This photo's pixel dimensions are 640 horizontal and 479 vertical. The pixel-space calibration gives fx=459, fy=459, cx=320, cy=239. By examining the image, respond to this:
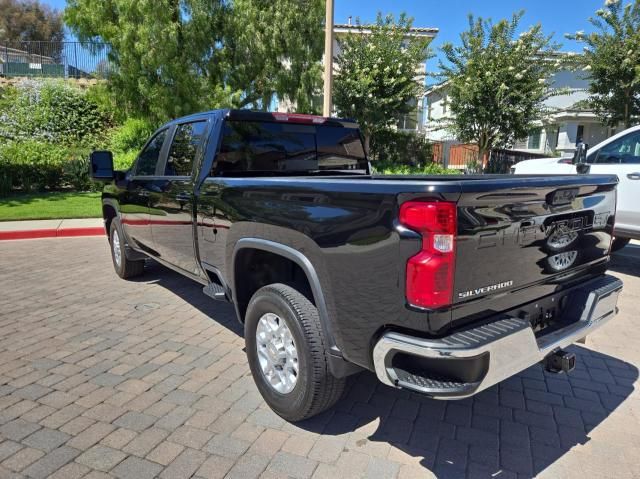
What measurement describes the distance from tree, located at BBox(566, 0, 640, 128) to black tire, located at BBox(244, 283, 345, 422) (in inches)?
560

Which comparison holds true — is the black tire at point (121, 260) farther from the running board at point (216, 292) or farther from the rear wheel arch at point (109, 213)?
the running board at point (216, 292)

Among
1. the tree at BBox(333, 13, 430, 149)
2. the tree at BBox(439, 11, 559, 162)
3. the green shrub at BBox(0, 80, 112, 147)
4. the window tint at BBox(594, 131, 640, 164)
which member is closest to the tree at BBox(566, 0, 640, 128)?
the tree at BBox(439, 11, 559, 162)

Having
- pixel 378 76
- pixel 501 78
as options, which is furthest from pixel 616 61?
pixel 378 76

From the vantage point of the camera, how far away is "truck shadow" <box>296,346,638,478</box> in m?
2.59

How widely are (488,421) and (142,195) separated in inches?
153

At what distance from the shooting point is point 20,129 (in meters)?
20.1

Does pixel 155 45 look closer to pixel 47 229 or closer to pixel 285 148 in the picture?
pixel 47 229

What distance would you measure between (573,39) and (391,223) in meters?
15.9

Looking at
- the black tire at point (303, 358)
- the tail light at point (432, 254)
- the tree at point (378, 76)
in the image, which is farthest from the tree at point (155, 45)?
the tail light at point (432, 254)

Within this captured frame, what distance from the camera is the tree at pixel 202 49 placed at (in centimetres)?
1348

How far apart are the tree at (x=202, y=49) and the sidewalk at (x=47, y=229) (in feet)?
18.5

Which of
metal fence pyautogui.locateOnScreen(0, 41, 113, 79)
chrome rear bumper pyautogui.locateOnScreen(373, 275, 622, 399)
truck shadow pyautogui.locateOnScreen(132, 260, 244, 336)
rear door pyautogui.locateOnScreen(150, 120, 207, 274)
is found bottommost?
truck shadow pyautogui.locateOnScreen(132, 260, 244, 336)

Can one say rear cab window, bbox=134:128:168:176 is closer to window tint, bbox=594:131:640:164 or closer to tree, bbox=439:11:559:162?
window tint, bbox=594:131:640:164

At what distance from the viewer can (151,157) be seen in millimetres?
4957
